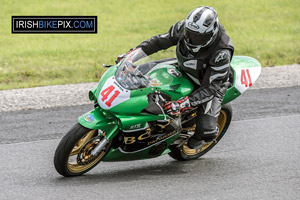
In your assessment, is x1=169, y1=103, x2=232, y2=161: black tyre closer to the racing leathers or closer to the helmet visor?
the racing leathers

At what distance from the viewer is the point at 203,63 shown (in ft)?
18.7

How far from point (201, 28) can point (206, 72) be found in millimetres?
493

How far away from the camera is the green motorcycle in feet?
17.5

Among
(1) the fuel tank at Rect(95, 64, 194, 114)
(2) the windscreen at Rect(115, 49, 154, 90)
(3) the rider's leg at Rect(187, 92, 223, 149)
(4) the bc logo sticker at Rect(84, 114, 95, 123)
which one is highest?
(2) the windscreen at Rect(115, 49, 154, 90)

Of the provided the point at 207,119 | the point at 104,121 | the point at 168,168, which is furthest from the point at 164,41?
the point at 168,168

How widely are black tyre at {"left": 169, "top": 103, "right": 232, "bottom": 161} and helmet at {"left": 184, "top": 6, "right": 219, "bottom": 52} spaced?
1128mm

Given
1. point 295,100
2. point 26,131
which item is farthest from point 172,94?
point 295,100

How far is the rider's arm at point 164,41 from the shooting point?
20.0ft

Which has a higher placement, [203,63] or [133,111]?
[203,63]

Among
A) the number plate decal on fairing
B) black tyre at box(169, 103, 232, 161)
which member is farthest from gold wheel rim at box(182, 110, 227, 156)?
the number plate decal on fairing

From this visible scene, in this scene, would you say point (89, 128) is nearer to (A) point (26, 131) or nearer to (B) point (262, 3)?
(A) point (26, 131)

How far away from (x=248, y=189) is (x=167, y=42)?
1890mm

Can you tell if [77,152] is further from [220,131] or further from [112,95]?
[220,131]

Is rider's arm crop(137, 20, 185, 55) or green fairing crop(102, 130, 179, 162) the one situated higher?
rider's arm crop(137, 20, 185, 55)
